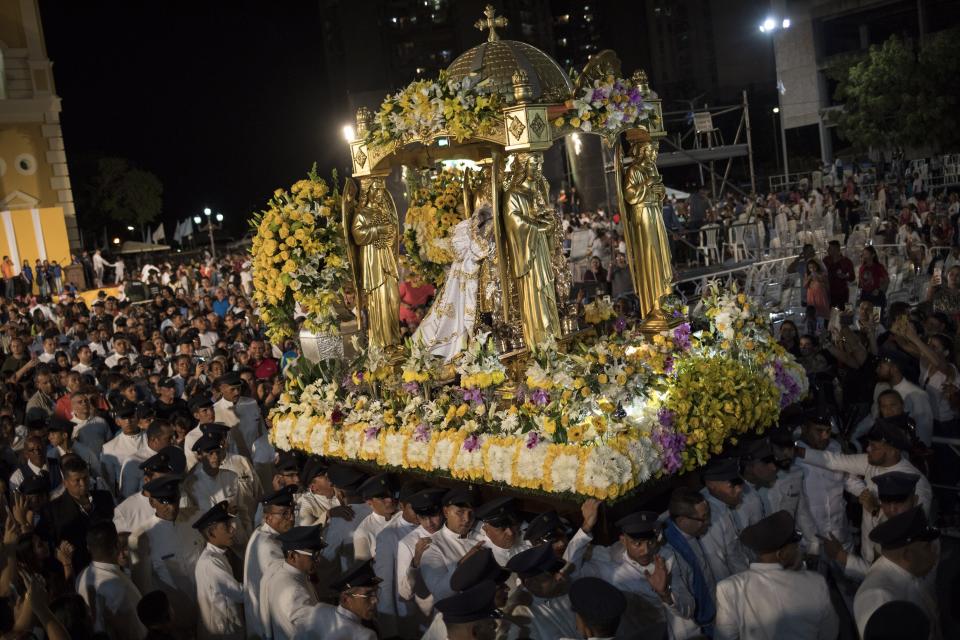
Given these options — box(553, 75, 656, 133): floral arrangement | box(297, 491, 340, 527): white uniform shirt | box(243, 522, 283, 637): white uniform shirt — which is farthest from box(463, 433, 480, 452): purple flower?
box(553, 75, 656, 133): floral arrangement

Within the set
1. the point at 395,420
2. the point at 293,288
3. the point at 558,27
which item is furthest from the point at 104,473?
the point at 558,27

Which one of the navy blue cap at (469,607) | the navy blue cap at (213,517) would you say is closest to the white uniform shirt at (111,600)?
the navy blue cap at (213,517)

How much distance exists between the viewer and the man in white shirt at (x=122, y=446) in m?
9.80

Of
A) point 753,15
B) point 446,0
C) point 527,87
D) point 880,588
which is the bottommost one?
point 880,588

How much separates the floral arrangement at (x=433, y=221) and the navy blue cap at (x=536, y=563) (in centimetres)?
626

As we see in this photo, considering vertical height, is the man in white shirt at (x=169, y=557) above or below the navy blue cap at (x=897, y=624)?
below

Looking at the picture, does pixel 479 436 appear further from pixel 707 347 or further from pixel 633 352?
pixel 707 347

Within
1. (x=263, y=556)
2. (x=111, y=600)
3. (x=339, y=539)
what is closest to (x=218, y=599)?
(x=263, y=556)

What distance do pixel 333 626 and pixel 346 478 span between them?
2.45 m

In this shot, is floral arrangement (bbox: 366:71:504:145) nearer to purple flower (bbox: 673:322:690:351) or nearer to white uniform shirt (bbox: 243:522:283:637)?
purple flower (bbox: 673:322:690:351)

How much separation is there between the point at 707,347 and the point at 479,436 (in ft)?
8.38

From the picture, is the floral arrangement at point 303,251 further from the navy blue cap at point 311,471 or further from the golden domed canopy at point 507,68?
the navy blue cap at point 311,471

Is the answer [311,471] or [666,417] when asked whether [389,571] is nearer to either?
[311,471]

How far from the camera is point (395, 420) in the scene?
877 centimetres
